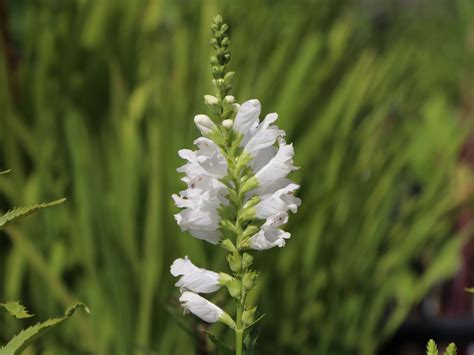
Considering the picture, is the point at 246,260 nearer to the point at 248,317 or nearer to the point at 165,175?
the point at 248,317

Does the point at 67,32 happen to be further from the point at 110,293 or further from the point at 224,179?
the point at 224,179

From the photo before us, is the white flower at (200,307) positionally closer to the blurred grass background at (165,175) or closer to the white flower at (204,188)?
the white flower at (204,188)

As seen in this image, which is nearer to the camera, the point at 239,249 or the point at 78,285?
the point at 239,249

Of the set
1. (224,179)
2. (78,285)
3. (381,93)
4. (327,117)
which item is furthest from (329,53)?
(224,179)

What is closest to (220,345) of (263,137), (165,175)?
(263,137)

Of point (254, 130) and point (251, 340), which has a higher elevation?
point (254, 130)

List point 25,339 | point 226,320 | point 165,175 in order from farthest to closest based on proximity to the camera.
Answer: point 165,175 < point 226,320 < point 25,339

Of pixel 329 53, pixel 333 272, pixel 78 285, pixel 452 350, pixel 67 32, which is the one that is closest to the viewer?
pixel 452 350

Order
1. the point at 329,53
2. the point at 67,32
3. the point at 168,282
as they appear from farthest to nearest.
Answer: the point at 329,53
the point at 67,32
the point at 168,282
